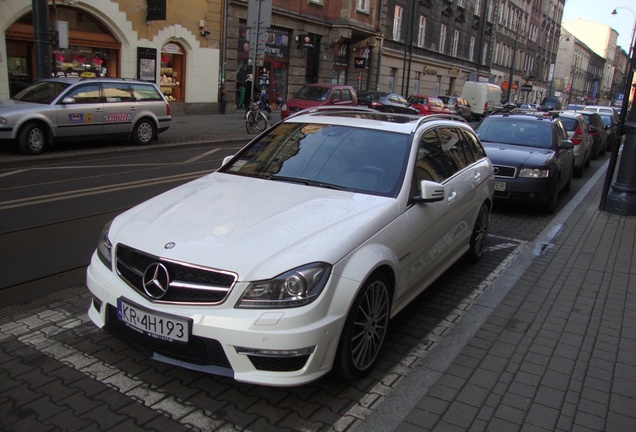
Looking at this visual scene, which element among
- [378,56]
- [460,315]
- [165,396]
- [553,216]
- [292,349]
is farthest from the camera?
[378,56]

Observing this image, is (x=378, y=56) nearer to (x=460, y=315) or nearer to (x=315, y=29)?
(x=315, y=29)

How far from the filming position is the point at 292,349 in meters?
3.03

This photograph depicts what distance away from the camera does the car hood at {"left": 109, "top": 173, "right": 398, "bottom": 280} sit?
3.17 metres

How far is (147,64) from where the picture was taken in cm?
2092

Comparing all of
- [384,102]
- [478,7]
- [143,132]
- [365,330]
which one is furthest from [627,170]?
[478,7]

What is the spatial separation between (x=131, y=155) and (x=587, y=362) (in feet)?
36.9

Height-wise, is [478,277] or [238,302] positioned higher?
[238,302]

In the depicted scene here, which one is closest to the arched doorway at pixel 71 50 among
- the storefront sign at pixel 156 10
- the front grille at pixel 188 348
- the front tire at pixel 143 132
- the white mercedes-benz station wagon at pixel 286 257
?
the storefront sign at pixel 156 10

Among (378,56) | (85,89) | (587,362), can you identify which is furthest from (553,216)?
(378,56)

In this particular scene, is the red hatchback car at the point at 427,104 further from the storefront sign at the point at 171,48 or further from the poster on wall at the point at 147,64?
the poster on wall at the point at 147,64

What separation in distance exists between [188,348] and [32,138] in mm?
10684

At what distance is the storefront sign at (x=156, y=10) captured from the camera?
19.8m

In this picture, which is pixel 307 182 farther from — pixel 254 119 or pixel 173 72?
pixel 173 72

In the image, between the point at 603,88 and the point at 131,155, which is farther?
the point at 603,88
